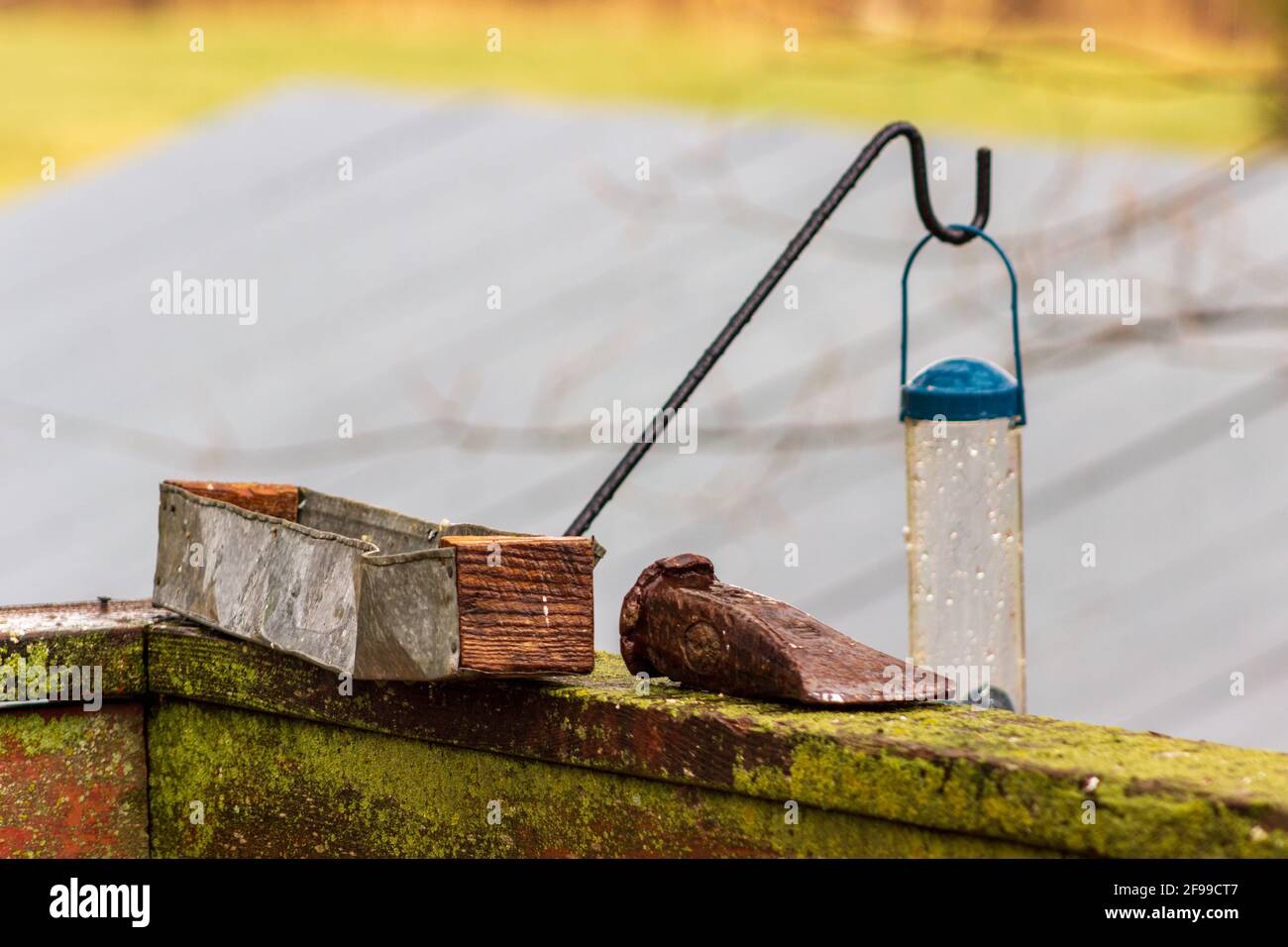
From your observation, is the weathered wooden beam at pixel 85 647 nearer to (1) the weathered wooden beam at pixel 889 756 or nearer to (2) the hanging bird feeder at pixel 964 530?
(1) the weathered wooden beam at pixel 889 756

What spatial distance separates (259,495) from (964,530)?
1082 mm

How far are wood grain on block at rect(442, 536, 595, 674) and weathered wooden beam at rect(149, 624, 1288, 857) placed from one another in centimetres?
8

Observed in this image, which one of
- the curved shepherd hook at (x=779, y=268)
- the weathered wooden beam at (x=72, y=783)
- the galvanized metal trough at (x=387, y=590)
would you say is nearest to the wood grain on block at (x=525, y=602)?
the galvanized metal trough at (x=387, y=590)

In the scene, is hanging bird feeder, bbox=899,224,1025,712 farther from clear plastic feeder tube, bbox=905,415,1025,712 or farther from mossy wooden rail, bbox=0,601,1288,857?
mossy wooden rail, bbox=0,601,1288,857

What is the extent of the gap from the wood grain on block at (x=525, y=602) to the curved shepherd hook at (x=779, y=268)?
320 millimetres

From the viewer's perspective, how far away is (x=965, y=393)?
9.21 ft

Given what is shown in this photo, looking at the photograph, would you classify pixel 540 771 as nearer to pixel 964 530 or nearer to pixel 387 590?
pixel 387 590

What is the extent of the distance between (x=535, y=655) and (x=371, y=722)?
1.21ft

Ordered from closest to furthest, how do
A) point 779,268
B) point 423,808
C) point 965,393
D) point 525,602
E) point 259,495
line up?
point 525,602
point 423,808
point 779,268
point 259,495
point 965,393

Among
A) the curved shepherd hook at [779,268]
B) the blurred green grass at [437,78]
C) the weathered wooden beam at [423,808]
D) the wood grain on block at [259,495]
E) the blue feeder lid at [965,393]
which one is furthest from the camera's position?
the blurred green grass at [437,78]

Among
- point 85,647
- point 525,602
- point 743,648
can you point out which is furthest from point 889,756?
point 85,647

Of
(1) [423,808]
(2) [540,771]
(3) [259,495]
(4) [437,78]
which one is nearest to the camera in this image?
(2) [540,771]

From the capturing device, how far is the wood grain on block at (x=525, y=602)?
2043 millimetres
